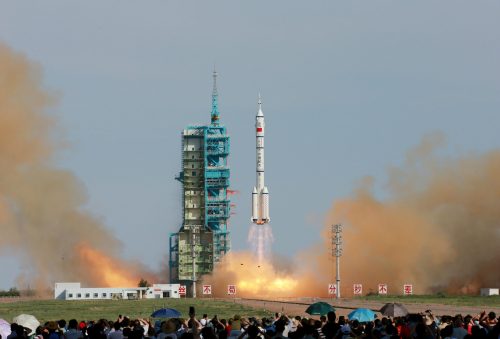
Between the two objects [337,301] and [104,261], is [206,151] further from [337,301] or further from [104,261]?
[337,301]

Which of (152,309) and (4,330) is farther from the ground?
(152,309)

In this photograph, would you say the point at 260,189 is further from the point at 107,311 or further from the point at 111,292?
the point at 107,311

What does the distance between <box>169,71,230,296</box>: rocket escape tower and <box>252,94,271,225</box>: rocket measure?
8.38m

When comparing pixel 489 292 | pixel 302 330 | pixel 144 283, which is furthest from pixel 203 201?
pixel 302 330

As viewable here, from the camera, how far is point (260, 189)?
117 m

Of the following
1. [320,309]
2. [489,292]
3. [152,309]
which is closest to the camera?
[320,309]

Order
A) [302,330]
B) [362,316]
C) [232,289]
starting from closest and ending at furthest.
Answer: [302,330] < [362,316] < [232,289]

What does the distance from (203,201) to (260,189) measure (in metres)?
10.7

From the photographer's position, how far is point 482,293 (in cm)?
10850

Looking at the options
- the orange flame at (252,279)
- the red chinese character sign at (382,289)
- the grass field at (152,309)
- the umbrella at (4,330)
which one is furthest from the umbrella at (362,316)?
the orange flame at (252,279)

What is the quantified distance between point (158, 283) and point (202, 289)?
31.8ft

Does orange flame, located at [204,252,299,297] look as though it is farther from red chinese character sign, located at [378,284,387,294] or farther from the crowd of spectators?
the crowd of spectators

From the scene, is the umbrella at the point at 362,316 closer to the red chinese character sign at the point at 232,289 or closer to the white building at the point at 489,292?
the white building at the point at 489,292

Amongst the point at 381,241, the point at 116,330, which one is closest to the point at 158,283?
the point at 381,241
